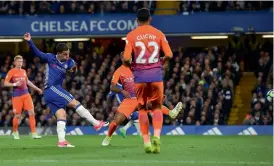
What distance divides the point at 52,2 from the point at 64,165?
931 inches

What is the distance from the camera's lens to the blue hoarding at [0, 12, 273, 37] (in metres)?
31.6

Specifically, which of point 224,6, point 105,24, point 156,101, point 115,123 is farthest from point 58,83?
point 224,6

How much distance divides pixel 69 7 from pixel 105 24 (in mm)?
2071

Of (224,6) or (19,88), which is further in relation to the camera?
(224,6)

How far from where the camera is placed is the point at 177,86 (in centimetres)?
2906

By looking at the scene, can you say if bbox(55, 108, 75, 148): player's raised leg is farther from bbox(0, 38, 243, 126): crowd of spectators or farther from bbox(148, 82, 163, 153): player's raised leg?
bbox(0, 38, 243, 126): crowd of spectators

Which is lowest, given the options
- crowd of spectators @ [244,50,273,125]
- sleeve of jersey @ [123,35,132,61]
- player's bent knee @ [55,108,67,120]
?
crowd of spectators @ [244,50,273,125]

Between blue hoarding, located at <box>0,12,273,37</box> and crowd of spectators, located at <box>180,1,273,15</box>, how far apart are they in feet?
2.20

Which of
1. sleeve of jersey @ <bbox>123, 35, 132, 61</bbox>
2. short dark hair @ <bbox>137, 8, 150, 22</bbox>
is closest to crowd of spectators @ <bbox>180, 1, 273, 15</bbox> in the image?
short dark hair @ <bbox>137, 8, 150, 22</bbox>

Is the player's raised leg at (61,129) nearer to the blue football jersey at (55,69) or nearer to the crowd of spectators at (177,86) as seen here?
the blue football jersey at (55,69)

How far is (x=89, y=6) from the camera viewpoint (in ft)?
108

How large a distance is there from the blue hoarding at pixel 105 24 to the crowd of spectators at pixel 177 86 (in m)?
1.12

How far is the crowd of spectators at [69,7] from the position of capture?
107ft

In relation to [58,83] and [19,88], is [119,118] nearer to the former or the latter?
[58,83]
